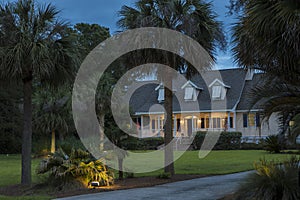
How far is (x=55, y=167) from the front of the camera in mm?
12406

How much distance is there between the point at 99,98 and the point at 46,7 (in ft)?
44.9

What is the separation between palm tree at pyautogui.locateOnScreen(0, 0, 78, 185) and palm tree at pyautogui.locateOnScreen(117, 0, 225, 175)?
2786 mm

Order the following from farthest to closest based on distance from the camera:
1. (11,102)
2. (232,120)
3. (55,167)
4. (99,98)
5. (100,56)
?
(232,120)
(11,102)
(99,98)
(100,56)
(55,167)

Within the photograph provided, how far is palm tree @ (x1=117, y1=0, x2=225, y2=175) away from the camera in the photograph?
1436 cm

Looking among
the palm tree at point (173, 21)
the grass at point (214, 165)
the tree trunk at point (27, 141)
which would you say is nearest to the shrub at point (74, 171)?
the tree trunk at point (27, 141)

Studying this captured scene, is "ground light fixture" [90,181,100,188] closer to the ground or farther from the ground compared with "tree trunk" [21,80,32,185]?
closer to the ground

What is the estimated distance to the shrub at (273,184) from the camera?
25.9 ft

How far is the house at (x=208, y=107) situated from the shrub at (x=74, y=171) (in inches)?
927

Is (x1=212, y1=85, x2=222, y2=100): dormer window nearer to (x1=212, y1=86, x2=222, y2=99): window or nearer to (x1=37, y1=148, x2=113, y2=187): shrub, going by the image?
(x1=212, y1=86, x2=222, y2=99): window

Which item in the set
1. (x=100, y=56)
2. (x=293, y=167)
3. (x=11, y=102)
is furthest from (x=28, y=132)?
(x=11, y=102)

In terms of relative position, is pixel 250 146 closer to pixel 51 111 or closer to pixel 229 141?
pixel 229 141

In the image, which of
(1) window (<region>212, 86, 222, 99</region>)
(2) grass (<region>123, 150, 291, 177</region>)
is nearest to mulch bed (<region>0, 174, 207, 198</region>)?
(2) grass (<region>123, 150, 291, 177</region>)

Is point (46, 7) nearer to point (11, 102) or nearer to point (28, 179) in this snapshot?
point (28, 179)

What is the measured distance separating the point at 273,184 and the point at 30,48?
8.39 metres
